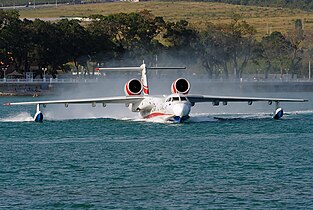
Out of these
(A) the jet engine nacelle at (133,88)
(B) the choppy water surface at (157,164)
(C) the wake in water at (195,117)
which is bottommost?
(C) the wake in water at (195,117)

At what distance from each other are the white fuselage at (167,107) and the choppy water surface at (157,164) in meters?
0.91

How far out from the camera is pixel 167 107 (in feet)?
248

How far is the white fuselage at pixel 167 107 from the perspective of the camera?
73938mm

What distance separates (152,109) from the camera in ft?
262

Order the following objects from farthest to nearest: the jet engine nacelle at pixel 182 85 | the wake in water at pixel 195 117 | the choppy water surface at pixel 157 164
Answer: the wake in water at pixel 195 117, the jet engine nacelle at pixel 182 85, the choppy water surface at pixel 157 164

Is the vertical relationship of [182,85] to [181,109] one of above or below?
above

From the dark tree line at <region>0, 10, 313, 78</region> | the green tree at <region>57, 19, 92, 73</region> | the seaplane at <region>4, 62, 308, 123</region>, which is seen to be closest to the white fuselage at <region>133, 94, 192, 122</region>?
the seaplane at <region>4, 62, 308, 123</region>

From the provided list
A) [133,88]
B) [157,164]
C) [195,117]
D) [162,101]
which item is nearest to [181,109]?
[162,101]

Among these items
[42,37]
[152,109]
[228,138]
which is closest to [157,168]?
[228,138]

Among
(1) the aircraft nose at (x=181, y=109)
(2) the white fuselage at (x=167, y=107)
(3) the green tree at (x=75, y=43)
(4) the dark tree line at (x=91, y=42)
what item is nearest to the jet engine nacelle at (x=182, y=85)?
(2) the white fuselage at (x=167, y=107)

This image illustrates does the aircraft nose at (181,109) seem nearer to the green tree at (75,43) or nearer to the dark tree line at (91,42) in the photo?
the dark tree line at (91,42)

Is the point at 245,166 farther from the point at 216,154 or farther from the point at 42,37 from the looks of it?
the point at 42,37

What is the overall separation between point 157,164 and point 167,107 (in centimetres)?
2213

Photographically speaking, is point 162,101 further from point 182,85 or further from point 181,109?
point 181,109
